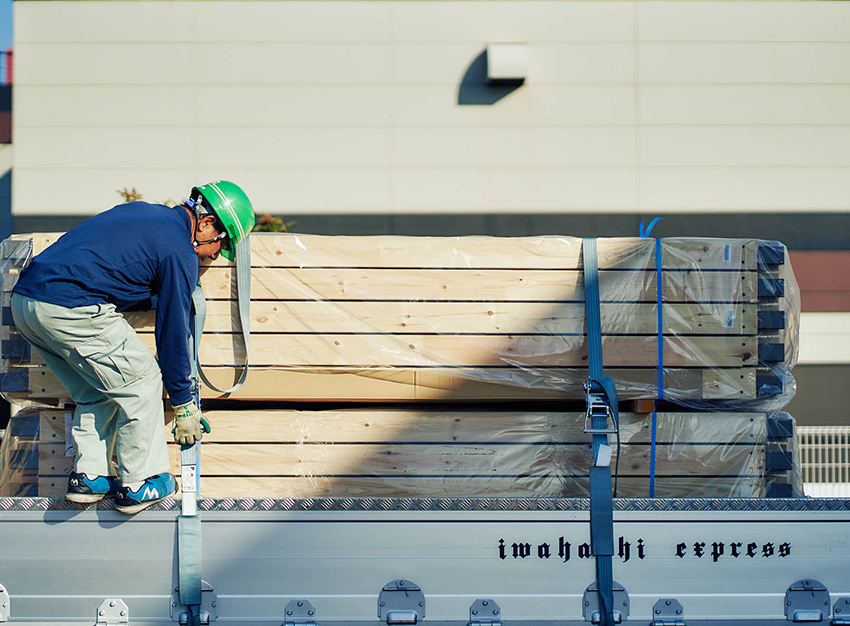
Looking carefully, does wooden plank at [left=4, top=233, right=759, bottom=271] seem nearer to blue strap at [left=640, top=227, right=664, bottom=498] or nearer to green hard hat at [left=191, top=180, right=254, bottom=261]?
blue strap at [left=640, top=227, right=664, bottom=498]

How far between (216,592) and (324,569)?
462 millimetres

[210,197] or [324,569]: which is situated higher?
[210,197]

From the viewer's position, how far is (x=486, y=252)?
11.7 ft

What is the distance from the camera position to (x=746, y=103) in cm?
1149

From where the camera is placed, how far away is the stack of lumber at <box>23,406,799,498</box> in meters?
3.52

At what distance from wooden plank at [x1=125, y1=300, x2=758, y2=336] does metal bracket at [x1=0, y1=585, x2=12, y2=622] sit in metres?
1.27

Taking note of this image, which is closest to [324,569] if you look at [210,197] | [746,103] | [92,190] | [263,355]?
[263,355]

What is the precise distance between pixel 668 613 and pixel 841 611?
744 mm

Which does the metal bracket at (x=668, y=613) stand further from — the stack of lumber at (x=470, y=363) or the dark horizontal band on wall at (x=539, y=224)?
the dark horizontal band on wall at (x=539, y=224)

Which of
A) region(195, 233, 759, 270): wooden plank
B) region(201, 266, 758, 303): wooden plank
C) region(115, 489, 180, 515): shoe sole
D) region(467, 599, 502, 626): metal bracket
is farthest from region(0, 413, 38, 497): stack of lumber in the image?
region(467, 599, 502, 626): metal bracket

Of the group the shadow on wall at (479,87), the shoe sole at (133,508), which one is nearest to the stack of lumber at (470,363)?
the shoe sole at (133,508)

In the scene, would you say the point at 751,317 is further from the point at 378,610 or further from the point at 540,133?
the point at 540,133

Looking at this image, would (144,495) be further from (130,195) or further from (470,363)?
(130,195)

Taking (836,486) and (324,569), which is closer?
(324,569)
